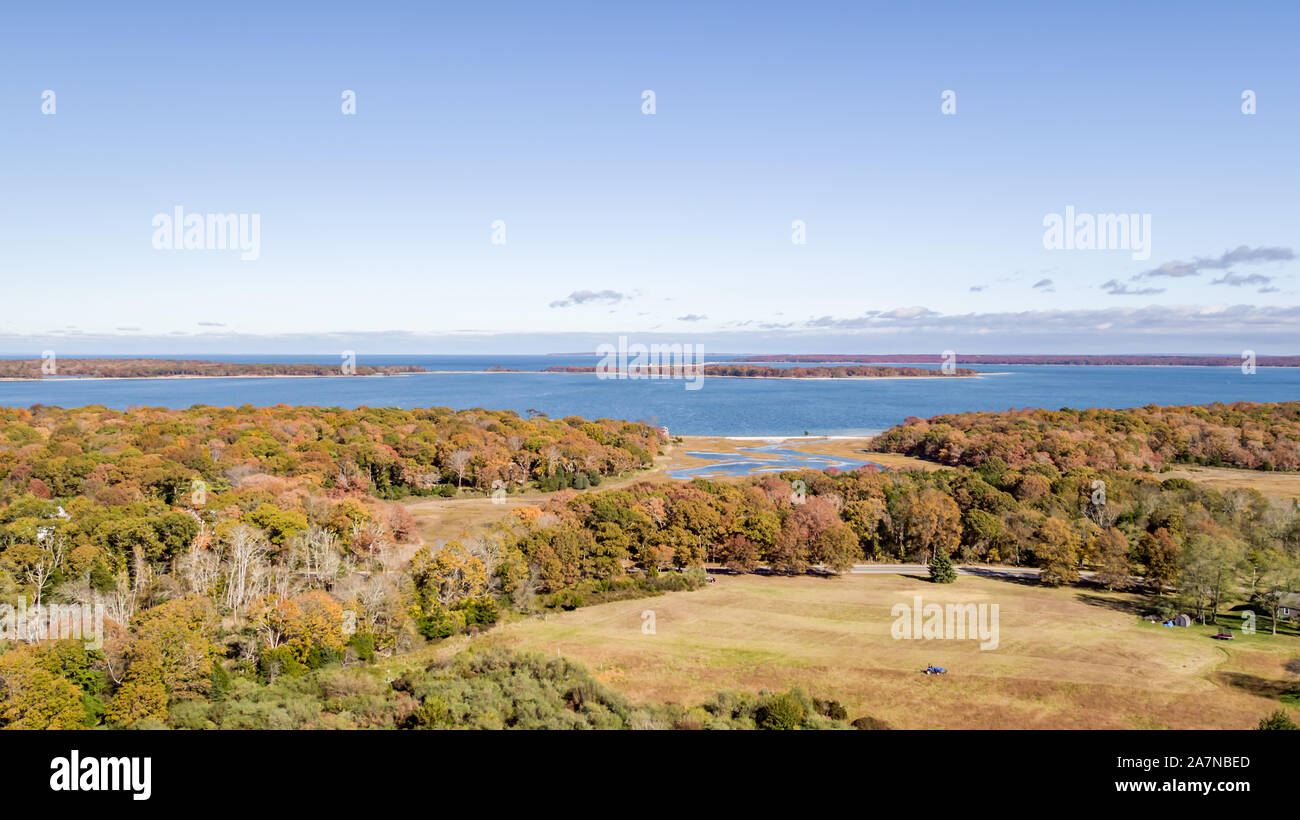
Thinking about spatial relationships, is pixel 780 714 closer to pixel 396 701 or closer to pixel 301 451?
pixel 396 701

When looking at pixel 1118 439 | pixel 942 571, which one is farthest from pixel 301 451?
pixel 1118 439

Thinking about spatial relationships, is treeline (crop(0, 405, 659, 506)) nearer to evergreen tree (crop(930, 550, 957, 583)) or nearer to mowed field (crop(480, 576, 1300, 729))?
mowed field (crop(480, 576, 1300, 729))

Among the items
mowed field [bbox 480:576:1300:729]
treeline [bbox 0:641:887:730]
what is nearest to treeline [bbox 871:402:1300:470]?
mowed field [bbox 480:576:1300:729]

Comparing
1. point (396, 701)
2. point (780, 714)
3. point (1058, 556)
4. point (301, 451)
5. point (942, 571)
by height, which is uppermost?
point (301, 451)

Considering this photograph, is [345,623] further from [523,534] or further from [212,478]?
[212,478]

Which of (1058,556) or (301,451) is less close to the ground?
(301,451)
